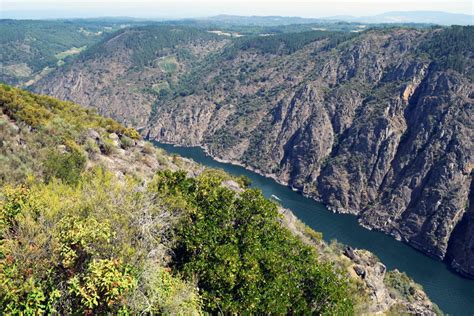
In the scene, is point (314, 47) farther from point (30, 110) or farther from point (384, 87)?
point (30, 110)

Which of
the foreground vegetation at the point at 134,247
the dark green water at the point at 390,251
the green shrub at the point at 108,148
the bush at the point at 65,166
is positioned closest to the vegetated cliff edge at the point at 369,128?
the dark green water at the point at 390,251

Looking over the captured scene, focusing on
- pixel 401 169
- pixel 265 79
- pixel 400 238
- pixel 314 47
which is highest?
pixel 314 47

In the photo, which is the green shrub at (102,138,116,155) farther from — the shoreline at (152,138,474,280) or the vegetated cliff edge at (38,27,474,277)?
the vegetated cliff edge at (38,27,474,277)

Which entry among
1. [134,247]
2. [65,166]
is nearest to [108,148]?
[65,166]

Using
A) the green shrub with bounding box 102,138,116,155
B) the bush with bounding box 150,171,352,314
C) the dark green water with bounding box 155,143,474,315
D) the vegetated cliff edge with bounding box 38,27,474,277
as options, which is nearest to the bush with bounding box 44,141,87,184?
the bush with bounding box 150,171,352,314

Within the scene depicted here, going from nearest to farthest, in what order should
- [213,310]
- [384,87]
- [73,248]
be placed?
[73,248]
[213,310]
[384,87]

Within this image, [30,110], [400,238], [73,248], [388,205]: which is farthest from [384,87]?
[73,248]

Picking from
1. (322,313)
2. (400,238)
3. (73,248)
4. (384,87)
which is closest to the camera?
(73,248)

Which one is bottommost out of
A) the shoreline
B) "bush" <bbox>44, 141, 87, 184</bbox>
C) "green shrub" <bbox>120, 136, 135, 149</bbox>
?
the shoreline
